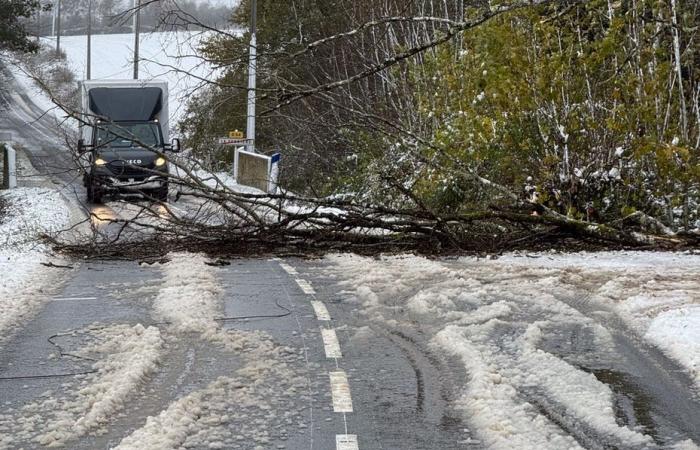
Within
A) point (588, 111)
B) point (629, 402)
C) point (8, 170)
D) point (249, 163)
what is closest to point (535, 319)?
point (629, 402)

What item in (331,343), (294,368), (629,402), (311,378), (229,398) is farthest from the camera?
(331,343)

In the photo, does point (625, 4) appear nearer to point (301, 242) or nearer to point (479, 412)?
point (301, 242)

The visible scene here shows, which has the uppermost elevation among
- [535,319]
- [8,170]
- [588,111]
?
[588,111]

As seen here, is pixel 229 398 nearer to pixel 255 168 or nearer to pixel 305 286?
pixel 305 286

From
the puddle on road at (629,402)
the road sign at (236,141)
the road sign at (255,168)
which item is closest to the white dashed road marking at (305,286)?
the puddle on road at (629,402)

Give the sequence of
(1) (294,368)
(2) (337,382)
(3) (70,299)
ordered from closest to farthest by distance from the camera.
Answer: (2) (337,382) → (1) (294,368) → (3) (70,299)

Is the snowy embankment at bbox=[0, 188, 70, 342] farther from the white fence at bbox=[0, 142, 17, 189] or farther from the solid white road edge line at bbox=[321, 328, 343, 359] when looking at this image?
the white fence at bbox=[0, 142, 17, 189]

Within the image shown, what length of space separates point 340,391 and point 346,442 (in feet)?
3.42

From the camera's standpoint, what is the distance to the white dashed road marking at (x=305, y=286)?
10.2m

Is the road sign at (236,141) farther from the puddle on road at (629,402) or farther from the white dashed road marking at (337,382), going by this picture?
the puddle on road at (629,402)

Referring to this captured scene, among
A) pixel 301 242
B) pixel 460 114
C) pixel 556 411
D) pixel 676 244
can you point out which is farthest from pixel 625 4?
pixel 556 411

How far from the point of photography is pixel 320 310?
9188mm

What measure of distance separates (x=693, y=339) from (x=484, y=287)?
9.66 ft

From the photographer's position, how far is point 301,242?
1352 centimetres
